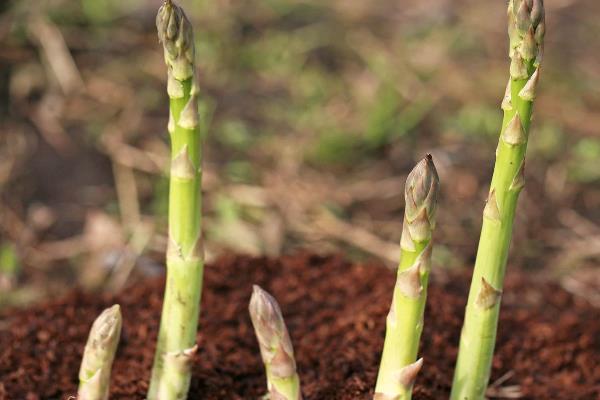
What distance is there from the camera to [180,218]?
198 centimetres

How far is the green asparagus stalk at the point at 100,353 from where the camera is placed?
5.82 ft

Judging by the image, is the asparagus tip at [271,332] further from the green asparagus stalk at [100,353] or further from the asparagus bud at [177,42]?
the asparagus bud at [177,42]

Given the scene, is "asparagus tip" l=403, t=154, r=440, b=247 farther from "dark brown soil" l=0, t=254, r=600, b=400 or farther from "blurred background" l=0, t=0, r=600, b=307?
"blurred background" l=0, t=0, r=600, b=307

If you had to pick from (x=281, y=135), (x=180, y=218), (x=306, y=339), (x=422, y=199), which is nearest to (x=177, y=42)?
(x=180, y=218)

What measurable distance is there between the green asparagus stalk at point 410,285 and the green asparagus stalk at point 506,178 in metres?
0.17

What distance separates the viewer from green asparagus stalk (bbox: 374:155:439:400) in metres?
1.75

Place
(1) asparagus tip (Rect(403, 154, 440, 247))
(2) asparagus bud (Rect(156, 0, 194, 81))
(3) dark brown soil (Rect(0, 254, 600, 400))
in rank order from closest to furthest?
(1) asparagus tip (Rect(403, 154, 440, 247)) → (2) asparagus bud (Rect(156, 0, 194, 81)) → (3) dark brown soil (Rect(0, 254, 600, 400))

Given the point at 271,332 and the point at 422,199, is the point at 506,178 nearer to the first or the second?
the point at 422,199

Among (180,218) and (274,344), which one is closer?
(274,344)

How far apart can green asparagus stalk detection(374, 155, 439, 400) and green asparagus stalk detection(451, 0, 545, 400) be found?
0.55 ft

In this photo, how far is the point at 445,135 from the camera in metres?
4.49

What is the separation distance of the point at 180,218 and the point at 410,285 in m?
0.52

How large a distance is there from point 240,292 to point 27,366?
0.65 m

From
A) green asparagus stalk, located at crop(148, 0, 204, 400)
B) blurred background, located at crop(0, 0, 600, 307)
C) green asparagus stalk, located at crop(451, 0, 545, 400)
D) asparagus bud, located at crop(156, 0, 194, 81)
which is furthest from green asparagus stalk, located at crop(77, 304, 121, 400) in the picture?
blurred background, located at crop(0, 0, 600, 307)
